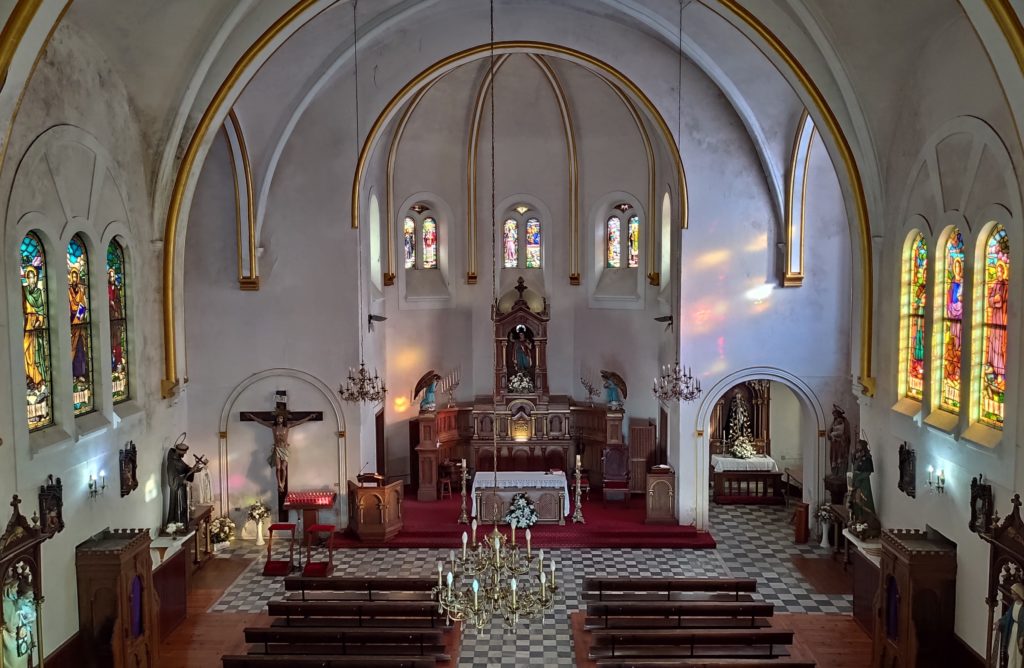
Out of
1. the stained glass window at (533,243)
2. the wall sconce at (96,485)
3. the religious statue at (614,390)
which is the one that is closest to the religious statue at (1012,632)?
the wall sconce at (96,485)

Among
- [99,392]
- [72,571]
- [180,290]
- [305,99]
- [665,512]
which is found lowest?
[665,512]

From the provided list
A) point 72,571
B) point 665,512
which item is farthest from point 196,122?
point 665,512

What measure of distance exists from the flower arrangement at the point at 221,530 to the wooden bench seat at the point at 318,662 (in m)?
7.30

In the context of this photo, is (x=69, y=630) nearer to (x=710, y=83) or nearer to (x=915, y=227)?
(x=915, y=227)

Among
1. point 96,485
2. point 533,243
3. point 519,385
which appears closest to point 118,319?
point 96,485

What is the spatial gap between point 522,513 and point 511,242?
28.3 ft

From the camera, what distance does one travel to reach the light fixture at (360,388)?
18.8 m

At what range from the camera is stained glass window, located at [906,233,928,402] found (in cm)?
1353

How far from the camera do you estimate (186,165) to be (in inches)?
592

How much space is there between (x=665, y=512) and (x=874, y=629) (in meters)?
7.66

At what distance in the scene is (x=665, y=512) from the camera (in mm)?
20516

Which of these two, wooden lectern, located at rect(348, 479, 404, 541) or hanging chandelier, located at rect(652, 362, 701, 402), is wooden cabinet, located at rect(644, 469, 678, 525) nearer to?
hanging chandelier, located at rect(652, 362, 701, 402)

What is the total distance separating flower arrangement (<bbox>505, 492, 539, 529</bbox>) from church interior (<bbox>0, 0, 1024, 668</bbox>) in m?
0.12

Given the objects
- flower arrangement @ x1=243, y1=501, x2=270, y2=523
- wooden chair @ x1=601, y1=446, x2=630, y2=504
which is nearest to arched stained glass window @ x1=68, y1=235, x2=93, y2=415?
flower arrangement @ x1=243, y1=501, x2=270, y2=523
